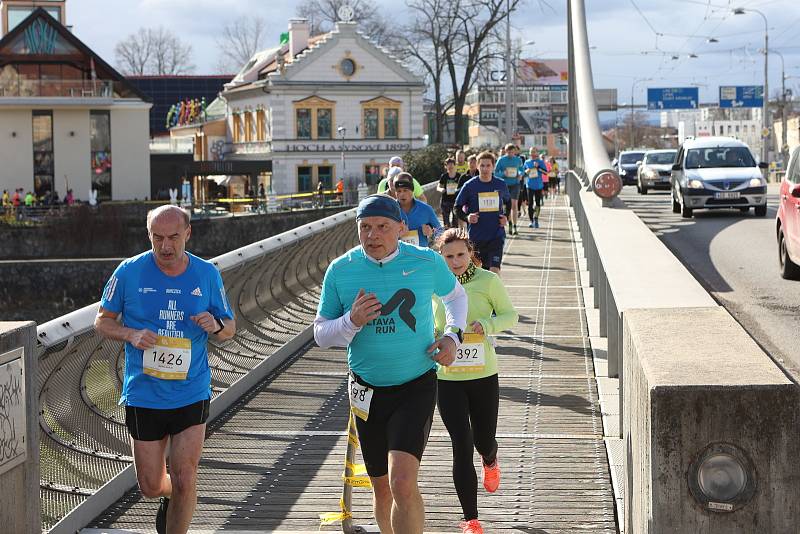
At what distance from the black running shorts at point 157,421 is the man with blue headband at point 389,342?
79 centimetres

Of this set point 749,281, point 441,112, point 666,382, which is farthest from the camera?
point 441,112

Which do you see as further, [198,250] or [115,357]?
[198,250]

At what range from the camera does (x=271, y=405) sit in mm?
10516

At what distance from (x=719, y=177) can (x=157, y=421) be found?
24.0 m

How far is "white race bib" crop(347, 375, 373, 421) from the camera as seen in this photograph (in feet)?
19.3

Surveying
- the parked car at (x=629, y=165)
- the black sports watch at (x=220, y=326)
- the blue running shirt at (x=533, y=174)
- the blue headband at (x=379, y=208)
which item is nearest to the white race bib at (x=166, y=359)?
the black sports watch at (x=220, y=326)

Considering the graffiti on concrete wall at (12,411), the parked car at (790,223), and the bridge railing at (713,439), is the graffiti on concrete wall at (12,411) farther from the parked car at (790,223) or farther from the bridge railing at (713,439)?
the parked car at (790,223)

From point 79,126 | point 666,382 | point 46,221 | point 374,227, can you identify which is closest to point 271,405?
point 374,227

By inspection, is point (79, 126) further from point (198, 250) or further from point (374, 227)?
point (374, 227)

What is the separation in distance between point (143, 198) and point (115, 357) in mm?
62739

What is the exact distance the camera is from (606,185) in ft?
65.1

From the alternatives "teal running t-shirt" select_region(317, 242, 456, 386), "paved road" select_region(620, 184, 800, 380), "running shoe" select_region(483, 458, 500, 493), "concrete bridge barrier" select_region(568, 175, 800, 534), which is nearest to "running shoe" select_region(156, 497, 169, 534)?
"teal running t-shirt" select_region(317, 242, 456, 386)

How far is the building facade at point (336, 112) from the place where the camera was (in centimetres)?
7444

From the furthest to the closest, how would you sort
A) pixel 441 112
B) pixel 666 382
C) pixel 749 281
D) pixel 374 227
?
pixel 441 112, pixel 749 281, pixel 374 227, pixel 666 382
